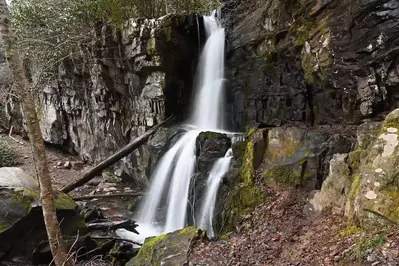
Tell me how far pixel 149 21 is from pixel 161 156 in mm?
5054

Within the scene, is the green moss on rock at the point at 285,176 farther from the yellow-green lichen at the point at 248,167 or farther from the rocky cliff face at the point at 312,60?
the rocky cliff face at the point at 312,60

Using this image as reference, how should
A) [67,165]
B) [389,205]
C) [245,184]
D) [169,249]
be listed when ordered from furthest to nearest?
[67,165] < [245,184] < [169,249] < [389,205]

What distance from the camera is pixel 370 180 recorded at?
186 inches

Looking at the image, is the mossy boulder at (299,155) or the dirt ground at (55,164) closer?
the mossy boulder at (299,155)

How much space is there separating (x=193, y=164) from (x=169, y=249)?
4.30 metres

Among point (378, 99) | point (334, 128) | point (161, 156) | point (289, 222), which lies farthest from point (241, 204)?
point (161, 156)

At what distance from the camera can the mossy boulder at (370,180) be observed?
432 centimetres

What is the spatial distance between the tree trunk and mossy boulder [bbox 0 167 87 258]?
7.69 ft

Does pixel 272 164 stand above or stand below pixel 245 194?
above

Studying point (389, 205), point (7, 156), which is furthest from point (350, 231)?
point (7, 156)

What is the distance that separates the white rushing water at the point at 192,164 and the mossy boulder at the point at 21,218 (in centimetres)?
242

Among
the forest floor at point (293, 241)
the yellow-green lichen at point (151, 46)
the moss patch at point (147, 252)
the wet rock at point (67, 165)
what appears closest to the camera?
the forest floor at point (293, 241)

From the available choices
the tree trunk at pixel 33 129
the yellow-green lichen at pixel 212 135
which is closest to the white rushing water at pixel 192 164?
the yellow-green lichen at pixel 212 135

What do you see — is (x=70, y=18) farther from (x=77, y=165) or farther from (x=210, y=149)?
(x=210, y=149)
